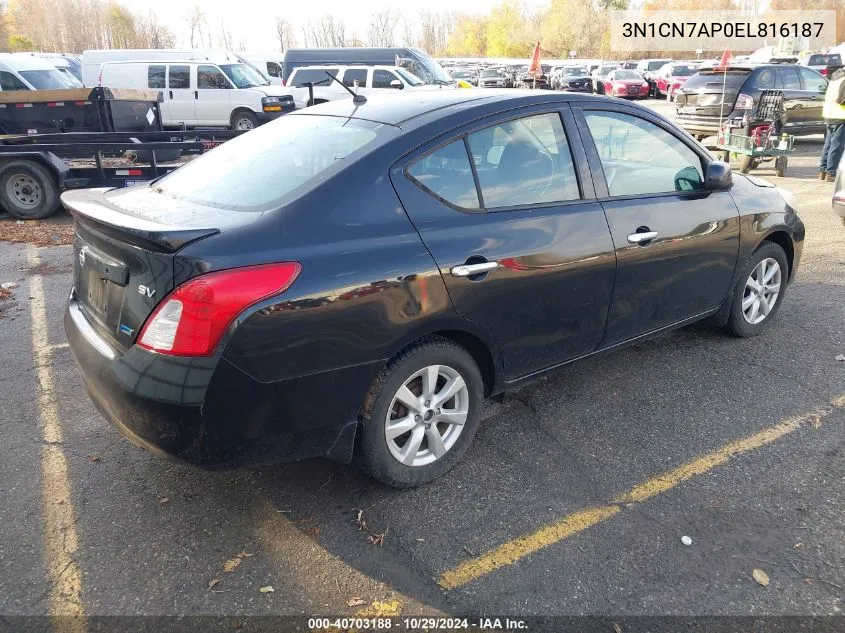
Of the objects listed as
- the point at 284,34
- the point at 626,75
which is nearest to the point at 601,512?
the point at 626,75

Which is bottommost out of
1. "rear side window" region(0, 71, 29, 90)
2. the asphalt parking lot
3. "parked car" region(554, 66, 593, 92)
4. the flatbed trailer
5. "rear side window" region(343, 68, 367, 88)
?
the asphalt parking lot

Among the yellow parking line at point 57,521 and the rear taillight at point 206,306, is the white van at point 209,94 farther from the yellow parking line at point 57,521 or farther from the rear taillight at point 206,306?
the rear taillight at point 206,306

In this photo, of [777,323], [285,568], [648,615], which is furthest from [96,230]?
[777,323]

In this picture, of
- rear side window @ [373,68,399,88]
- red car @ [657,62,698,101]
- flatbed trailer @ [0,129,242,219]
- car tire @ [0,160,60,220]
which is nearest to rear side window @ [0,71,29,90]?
flatbed trailer @ [0,129,242,219]

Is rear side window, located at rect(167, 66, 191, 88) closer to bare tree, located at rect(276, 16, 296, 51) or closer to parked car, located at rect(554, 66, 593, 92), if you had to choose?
parked car, located at rect(554, 66, 593, 92)

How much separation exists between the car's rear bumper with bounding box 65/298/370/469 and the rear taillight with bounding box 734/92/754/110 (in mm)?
12640

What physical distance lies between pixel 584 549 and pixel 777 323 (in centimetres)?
322

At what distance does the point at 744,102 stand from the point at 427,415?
12458mm

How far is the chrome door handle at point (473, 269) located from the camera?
2.79 m

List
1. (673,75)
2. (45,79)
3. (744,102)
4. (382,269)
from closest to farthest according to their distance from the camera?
1. (382,269)
2. (744,102)
3. (45,79)
4. (673,75)

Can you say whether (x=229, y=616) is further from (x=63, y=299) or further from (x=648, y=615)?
(x=63, y=299)

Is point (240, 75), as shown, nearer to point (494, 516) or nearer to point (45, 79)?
point (45, 79)

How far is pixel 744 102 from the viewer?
41.5 ft

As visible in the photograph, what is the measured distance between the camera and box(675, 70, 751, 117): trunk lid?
1305 centimetres
